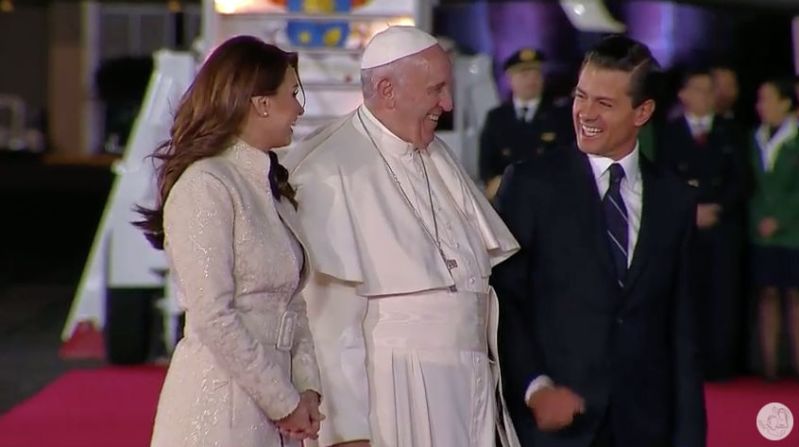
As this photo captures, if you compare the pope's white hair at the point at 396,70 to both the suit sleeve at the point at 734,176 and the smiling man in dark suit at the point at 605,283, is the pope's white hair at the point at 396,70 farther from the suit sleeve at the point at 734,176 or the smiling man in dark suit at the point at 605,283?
the suit sleeve at the point at 734,176

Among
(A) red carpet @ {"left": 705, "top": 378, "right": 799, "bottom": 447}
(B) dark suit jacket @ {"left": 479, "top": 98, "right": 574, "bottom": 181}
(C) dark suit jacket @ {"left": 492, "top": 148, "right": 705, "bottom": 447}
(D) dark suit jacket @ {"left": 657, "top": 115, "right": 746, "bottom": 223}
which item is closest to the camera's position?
(C) dark suit jacket @ {"left": 492, "top": 148, "right": 705, "bottom": 447}

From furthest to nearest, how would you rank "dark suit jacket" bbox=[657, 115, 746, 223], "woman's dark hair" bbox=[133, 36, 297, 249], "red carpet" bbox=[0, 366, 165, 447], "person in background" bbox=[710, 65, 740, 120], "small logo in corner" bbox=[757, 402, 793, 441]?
"person in background" bbox=[710, 65, 740, 120]
"dark suit jacket" bbox=[657, 115, 746, 223]
"red carpet" bbox=[0, 366, 165, 447]
"small logo in corner" bbox=[757, 402, 793, 441]
"woman's dark hair" bbox=[133, 36, 297, 249]

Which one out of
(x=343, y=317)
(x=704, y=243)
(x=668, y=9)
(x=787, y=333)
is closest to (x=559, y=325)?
(x=343, y=317)

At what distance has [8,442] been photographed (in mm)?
7359

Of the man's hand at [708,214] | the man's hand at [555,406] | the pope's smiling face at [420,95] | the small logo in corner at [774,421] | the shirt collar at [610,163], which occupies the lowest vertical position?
the small logo in corner at [774,421]

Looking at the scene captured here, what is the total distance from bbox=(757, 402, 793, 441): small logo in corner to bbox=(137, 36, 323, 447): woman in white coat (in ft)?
12.7

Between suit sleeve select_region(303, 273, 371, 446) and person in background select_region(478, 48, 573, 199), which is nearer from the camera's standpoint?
suit sleeve select_region(303, 273, 371, 446)

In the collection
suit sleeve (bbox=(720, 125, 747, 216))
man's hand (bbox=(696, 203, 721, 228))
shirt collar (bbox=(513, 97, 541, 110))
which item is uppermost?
shirt collar (bbox=(513, 97, 541, 110))

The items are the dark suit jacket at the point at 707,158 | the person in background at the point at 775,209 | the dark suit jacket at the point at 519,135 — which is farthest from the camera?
the person in background at the point at 775,209

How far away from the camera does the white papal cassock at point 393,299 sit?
379cm

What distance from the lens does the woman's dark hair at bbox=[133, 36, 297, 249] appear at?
11.6 feet

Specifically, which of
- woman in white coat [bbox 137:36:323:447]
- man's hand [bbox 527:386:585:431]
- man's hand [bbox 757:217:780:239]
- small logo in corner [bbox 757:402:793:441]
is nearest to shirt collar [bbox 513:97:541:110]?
man's hand [bbox 757:217:780:239]

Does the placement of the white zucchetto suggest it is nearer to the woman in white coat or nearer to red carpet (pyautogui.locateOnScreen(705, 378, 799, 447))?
the woman in white coat

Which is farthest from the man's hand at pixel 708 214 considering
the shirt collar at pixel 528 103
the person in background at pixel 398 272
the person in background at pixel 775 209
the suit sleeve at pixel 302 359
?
the suit sleeve at pixel 302 359
